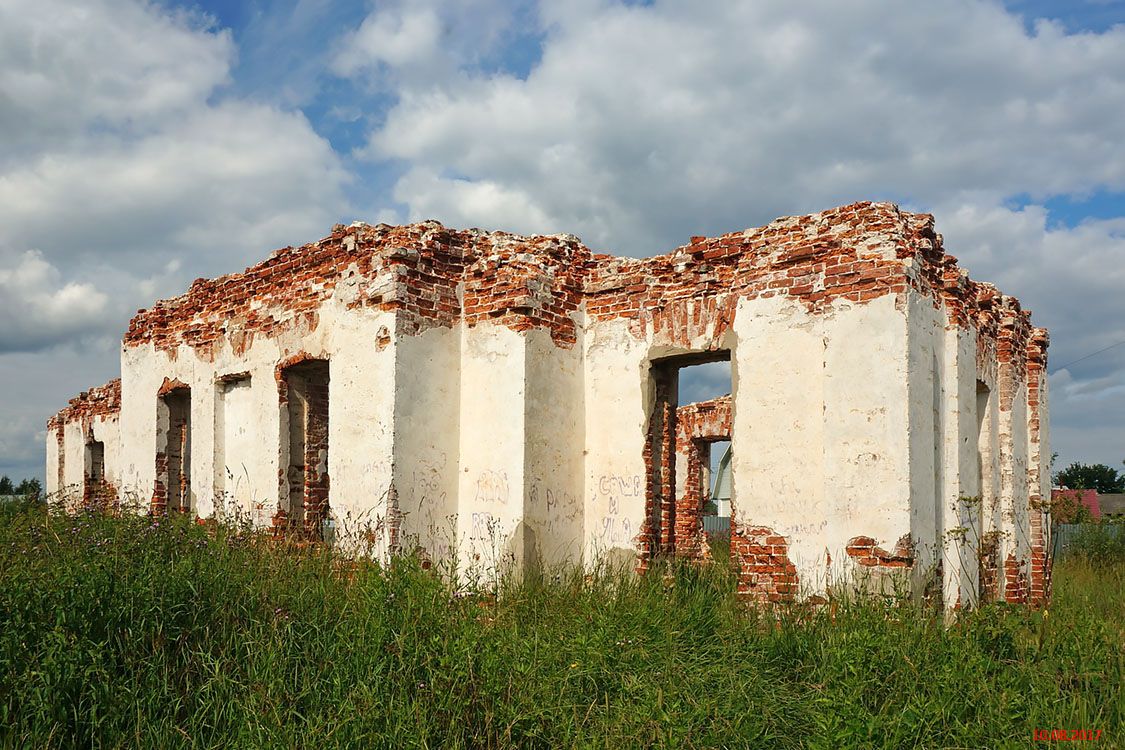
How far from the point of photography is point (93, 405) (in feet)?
65.5

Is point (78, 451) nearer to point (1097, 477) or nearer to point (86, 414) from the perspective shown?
point (86, 414)

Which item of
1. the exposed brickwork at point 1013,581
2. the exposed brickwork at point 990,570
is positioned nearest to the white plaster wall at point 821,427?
the exposed brickwork at point 990,570

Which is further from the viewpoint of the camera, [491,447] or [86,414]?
[86,414]

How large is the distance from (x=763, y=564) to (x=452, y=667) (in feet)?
11.6

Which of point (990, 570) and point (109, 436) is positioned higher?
point (109, 436)

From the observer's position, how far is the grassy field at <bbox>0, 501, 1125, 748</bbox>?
4.11 m

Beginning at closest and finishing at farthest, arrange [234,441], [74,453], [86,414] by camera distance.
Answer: [234,441] → [86,414] → [74,453]

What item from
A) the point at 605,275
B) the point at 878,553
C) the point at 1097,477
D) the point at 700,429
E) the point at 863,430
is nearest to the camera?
the point at 878,553

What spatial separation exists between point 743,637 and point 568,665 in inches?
58.2

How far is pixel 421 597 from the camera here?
5.21 metres

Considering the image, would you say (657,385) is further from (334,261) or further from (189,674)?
(189,674)

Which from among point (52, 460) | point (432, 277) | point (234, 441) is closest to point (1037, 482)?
point (432, 277)

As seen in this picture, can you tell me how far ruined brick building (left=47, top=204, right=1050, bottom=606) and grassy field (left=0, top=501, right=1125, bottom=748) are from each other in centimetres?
140

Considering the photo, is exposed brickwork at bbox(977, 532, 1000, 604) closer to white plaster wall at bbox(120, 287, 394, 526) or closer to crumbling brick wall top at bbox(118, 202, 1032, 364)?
crumbling brick wall top at bbox(118, 202, 1032, 364)
